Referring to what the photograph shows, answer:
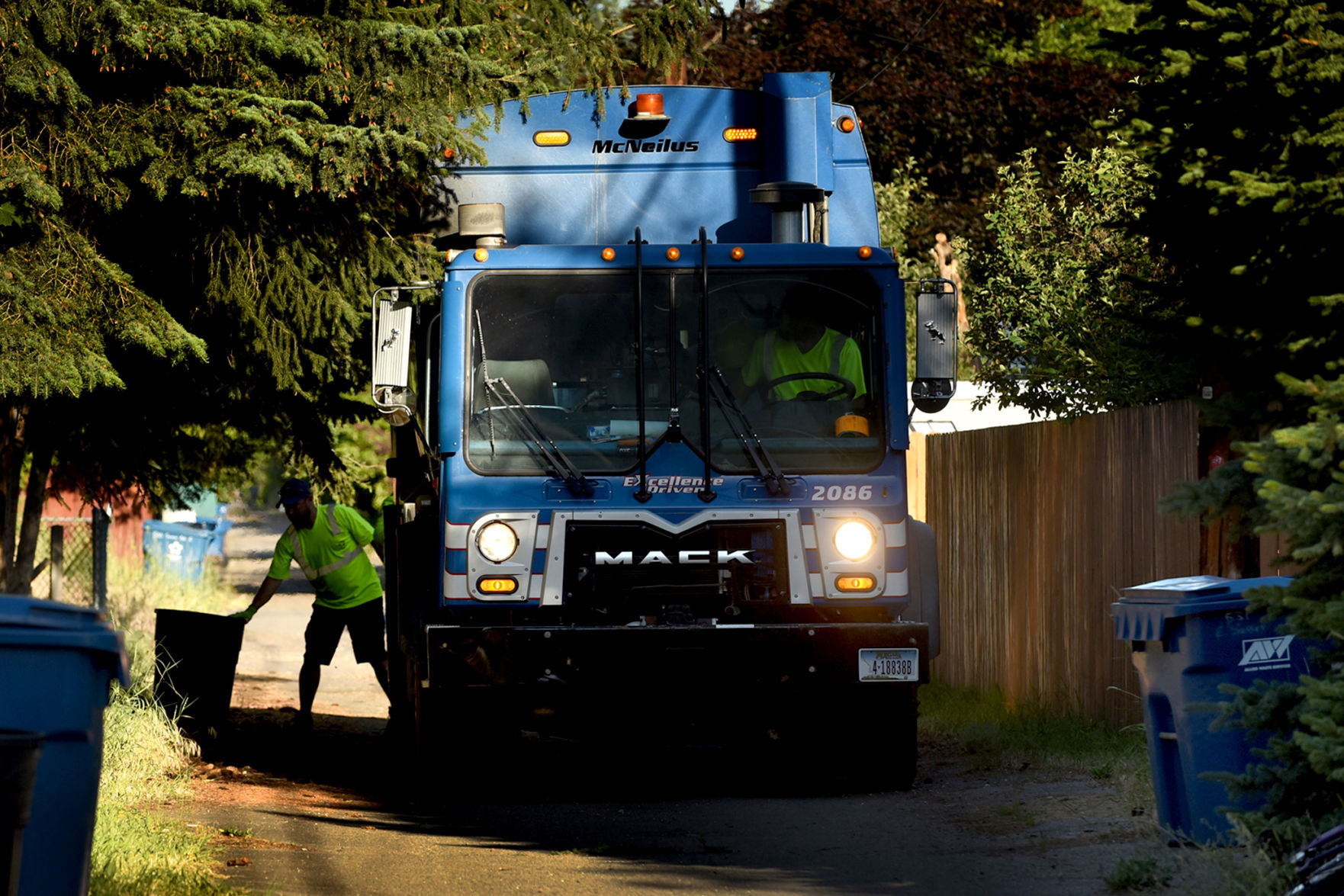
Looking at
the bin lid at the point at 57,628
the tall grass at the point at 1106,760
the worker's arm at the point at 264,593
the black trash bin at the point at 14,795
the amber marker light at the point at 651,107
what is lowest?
the tall grass at the point at 1106,760

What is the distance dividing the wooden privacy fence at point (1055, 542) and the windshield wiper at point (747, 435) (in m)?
1.68

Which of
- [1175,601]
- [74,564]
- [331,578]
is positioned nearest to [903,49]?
[74,564]

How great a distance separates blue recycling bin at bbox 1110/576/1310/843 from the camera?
586cm

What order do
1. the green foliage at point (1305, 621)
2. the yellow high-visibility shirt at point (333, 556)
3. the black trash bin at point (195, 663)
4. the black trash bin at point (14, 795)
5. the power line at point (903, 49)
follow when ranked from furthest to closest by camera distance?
the power line at point (903, 49) < the yellow high-visibility shirt at point (333, 556) < the black trash bin at point (195, 663) < the green foliage at point (1305, 621) < the black trash bin at point (14, 795)

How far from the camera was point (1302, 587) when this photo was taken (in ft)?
16.9

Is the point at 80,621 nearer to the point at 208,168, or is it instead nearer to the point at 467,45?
the point at 208,168

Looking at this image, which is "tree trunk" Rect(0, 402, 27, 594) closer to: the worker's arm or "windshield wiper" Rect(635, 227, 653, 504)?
the worker's arm

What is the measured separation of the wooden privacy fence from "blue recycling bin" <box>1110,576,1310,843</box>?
1.49m

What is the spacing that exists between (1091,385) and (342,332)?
16.1 ft

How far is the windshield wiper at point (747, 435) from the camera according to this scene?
8.07 metres

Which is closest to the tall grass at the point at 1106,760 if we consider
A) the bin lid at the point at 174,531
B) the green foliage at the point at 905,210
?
the green foliage at the point at 905,210

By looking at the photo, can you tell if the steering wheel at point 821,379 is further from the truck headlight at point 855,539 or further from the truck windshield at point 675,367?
the truck headlight at point 855,539

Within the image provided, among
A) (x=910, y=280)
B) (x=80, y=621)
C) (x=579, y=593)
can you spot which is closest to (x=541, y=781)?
(x=579, y=593)

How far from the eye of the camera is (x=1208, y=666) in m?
5.92
